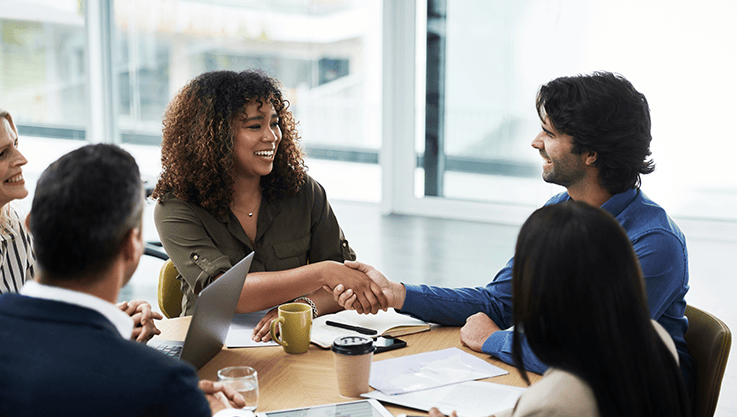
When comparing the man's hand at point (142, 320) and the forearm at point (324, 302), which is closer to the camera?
the man's hand at point (142, 320)

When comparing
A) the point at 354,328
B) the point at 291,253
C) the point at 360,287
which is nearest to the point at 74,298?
the point at 354,328

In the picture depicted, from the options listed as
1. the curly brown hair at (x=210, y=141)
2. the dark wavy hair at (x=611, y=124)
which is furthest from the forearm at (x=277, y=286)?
the dark wavy hair at (x=611, y=124)

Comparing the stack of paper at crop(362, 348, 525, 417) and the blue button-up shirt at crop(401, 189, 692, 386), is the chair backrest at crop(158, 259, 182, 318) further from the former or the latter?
the stack of paper at crop(362, 348, 525, 417)

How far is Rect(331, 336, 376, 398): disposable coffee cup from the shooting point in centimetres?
131

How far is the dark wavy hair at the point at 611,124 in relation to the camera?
1.77 m

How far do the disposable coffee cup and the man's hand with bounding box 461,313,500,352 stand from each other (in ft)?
1.18

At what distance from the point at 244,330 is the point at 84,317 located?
34.0 inches

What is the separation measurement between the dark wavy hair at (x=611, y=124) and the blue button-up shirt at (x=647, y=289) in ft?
0.25

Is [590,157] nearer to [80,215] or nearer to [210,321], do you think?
[210,321]

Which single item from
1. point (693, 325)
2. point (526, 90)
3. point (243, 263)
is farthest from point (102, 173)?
point (526, 90)

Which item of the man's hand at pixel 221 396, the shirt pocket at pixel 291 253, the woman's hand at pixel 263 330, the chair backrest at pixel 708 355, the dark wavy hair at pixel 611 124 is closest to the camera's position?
the man's hand at pixel 221 396

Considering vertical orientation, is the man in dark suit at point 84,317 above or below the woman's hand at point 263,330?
above

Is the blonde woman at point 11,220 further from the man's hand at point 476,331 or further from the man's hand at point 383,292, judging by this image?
the man's hand at point 476,331

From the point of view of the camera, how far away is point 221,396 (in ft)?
4.01
